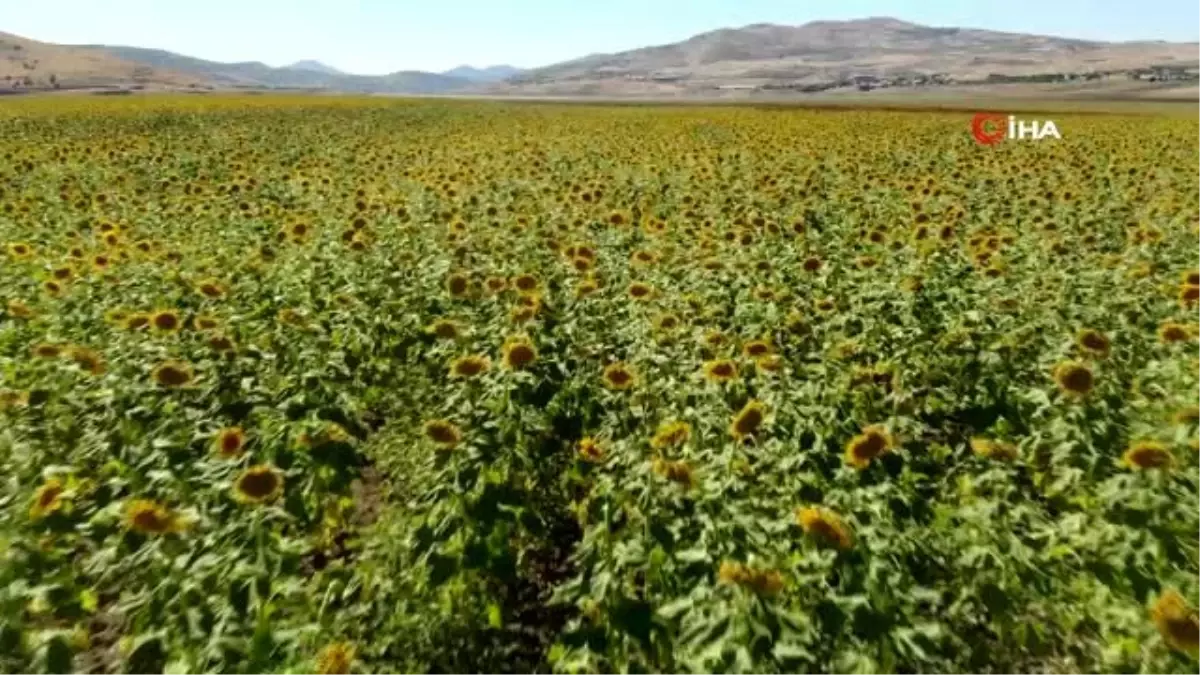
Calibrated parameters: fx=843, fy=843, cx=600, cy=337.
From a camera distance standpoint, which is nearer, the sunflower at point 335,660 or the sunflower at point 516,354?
the sunflower at point 335,660

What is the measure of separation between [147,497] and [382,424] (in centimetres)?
244

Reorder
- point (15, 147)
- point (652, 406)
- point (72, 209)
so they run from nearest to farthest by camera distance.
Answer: point (652, 406) → point (72, 209) → point (15, 147)

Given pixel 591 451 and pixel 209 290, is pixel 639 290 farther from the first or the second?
pixel 209 290

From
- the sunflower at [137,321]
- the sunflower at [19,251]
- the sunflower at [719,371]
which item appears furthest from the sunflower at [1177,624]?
the sunflower at [19,251]

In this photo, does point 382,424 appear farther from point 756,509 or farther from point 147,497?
point 756,509

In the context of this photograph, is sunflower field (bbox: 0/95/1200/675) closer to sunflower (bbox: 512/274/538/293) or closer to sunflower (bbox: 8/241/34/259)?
sunflower (bbox: 512/274/538/293)

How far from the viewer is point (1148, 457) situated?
11.9ft

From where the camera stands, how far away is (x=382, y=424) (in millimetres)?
6766

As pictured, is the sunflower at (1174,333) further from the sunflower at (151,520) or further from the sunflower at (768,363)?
the sunflower at (151,520)

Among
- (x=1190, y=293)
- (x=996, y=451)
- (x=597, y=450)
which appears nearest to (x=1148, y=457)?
(x=996, y=451)

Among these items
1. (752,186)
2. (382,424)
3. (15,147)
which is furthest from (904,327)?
(15,147)

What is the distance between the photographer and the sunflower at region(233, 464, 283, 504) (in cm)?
353

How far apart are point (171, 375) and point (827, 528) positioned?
3750mm

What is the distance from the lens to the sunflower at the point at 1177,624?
2.83 metres
